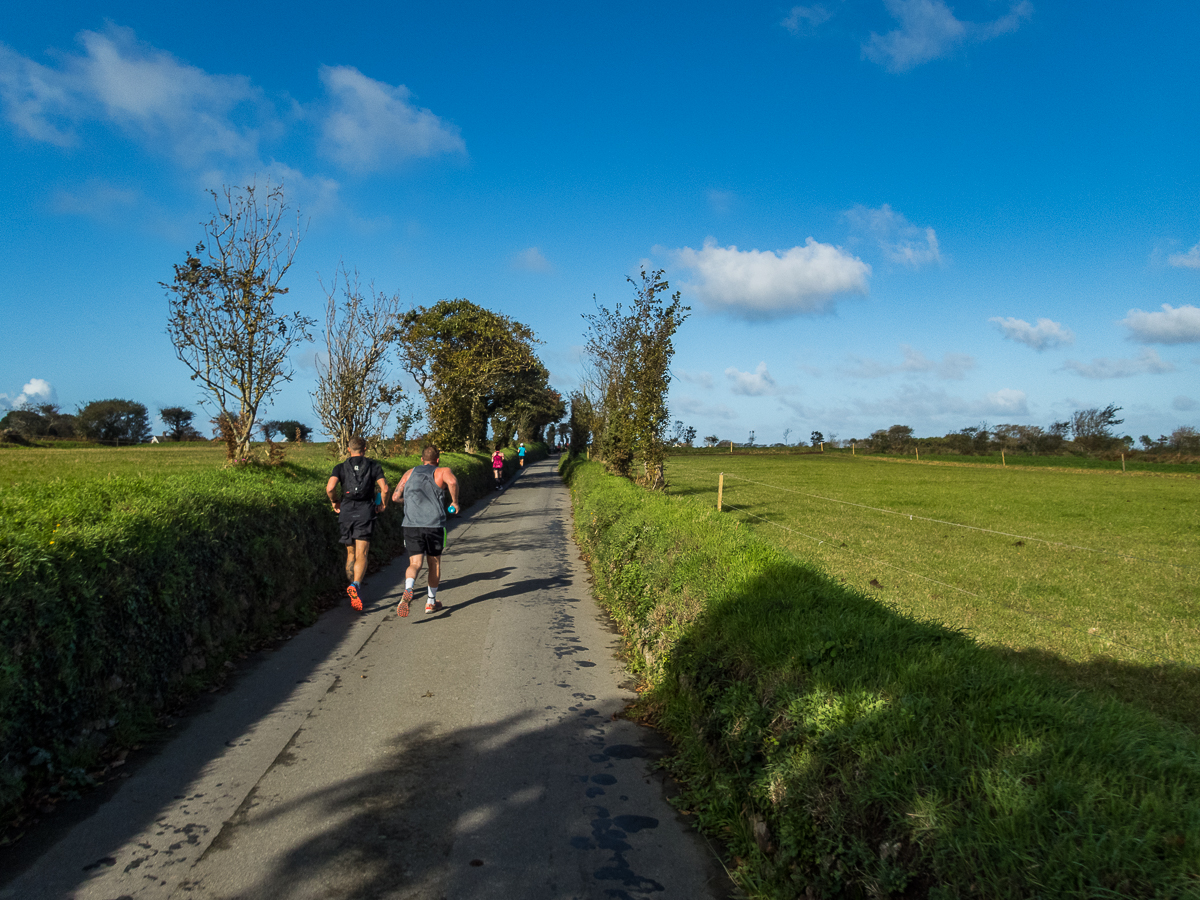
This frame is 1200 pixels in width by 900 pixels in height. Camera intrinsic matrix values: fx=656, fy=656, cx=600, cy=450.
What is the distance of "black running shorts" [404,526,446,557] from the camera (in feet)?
26.5

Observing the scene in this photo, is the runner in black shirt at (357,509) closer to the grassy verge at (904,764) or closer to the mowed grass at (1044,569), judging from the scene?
the grassy verge at (904,764)

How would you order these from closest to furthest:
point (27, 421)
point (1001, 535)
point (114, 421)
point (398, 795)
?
1. point (398, 795)
2. point (1001, 535)
3. point (27, 421)
4. point (114, 421)

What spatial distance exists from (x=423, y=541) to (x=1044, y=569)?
11523 millimetres

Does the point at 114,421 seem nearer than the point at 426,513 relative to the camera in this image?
No

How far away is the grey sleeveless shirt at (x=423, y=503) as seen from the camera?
8.10 meters

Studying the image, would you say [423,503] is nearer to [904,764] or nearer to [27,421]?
[904,764]

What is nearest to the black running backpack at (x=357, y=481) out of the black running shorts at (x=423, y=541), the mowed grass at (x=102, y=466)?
the black running shorts at (x=423, y=541)

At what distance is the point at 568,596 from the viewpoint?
905 centimetres

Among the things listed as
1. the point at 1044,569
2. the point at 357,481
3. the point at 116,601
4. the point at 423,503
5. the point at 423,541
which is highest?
the point at 357,481

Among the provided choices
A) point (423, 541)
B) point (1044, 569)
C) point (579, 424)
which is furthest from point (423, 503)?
point (579, 424)

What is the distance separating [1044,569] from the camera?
12.4m

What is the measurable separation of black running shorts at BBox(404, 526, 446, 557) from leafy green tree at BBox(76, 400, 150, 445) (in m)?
66.7

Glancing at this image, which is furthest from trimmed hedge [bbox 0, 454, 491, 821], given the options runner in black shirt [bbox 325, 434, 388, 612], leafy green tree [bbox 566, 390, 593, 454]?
leafy green tree [bbox 566, 390, 593, 454]

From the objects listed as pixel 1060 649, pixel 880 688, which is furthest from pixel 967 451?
pixel 880 688
